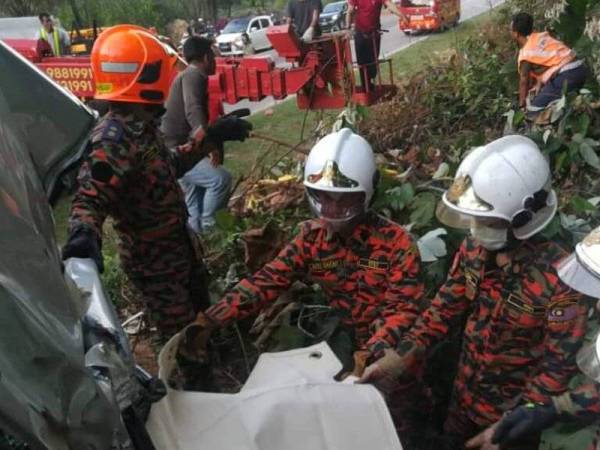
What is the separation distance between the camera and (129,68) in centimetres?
344

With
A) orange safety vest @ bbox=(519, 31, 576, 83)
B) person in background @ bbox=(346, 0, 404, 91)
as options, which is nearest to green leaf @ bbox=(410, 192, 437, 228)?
orange safety vest @ bbox=(519, 31, 576, 83)

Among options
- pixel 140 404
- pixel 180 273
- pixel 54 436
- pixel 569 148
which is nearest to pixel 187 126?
pixel 180 273

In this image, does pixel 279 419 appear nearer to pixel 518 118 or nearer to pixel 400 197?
pixel 400 197

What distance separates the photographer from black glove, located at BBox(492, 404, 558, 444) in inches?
95.3

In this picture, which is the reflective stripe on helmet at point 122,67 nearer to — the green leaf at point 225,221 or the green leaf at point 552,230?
the green leaf at point 225,221

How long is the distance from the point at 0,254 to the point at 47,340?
0.23 metres

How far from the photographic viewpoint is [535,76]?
751 centimetres

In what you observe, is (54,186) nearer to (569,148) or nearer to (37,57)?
(569,148)

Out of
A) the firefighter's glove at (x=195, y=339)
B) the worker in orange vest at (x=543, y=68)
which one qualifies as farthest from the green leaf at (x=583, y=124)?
the firefighter's glove at (x=195, y=339)

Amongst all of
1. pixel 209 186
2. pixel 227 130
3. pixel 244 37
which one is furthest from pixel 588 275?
pixel 244 37

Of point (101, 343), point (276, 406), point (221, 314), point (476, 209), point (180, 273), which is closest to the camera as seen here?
point (101, 343)

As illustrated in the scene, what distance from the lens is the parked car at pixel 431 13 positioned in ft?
61.3

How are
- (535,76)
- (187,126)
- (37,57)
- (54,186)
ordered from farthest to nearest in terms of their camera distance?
(37,57) → (535,76) → (187,126) → (54,186)

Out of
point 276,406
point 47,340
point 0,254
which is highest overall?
point 0,254
